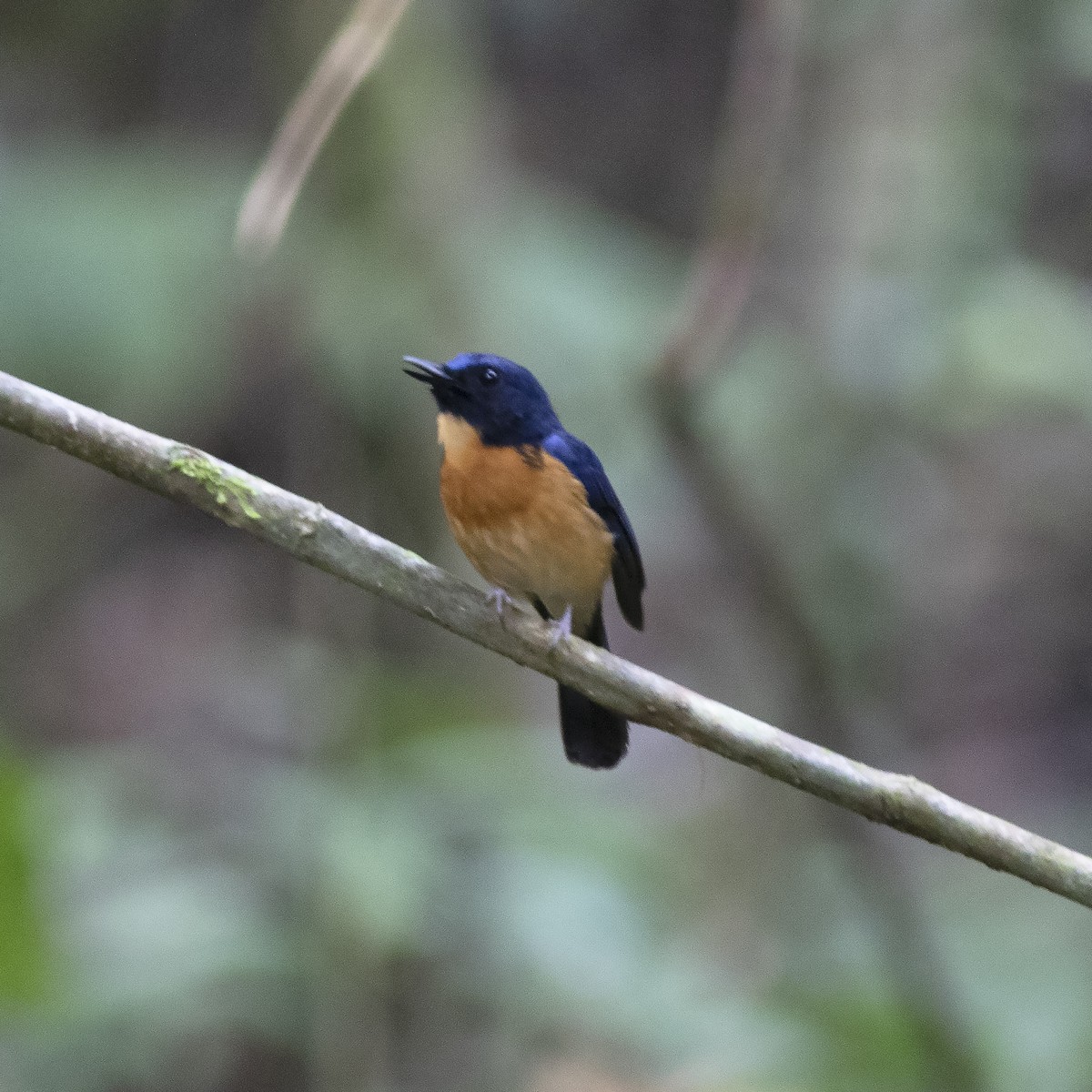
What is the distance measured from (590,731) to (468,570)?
6.82 ft

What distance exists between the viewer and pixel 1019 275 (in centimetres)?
702

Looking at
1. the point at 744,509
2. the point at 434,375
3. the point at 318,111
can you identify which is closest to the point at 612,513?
the point at 434,375

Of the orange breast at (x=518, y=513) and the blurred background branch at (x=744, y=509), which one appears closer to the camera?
the orange breast at (x=518, y=513)

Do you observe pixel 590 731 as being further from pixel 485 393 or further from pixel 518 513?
pixel 485 393

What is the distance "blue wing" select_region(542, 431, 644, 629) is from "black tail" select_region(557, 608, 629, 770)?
278 mm

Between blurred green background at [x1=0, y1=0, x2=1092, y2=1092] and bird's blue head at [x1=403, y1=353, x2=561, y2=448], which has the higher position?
bird's blue head at [x1=403, y1=353, x2=561, y2=448]

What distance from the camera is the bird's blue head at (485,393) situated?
157 inches

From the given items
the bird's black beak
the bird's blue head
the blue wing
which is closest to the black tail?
the blue wing

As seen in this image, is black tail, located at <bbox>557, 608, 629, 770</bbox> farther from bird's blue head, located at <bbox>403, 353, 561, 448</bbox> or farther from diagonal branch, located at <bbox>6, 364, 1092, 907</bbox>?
diagonal branch, located at <bbox>6, 364, 1092, 907</bbox>

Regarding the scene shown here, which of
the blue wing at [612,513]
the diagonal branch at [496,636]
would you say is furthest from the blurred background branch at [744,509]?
the diagonal branch at [496,636]

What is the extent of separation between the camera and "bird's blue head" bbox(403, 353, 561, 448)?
398 centimetres

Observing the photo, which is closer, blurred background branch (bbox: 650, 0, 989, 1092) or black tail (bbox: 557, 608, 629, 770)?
black tail (bbox: 557, 608, 629, 770)

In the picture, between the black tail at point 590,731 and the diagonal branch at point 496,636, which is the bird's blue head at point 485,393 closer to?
the black tail at point 590,731

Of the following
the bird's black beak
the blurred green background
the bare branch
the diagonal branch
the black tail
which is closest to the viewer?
the diagonal branch
